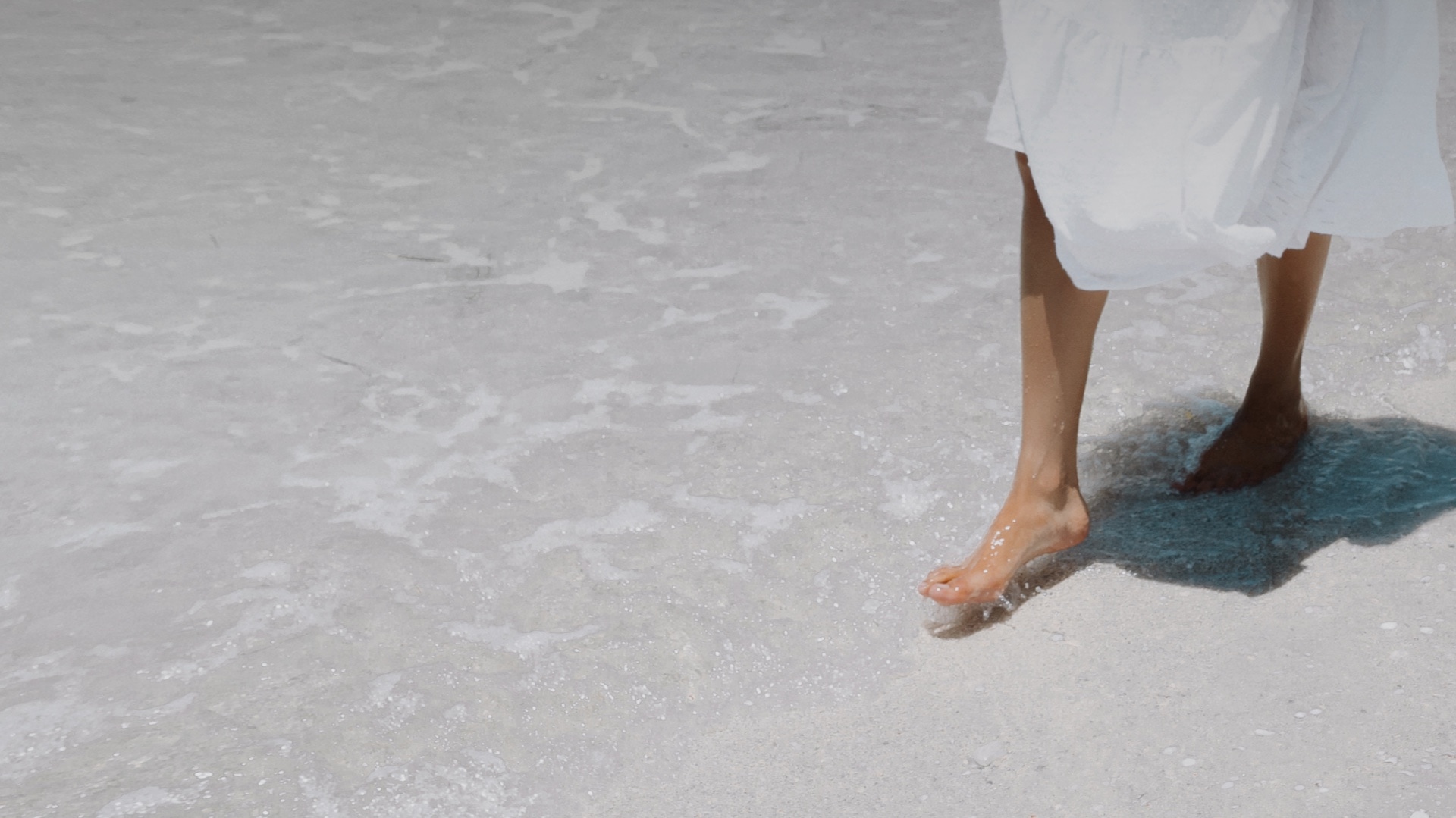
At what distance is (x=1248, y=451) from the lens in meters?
1.78

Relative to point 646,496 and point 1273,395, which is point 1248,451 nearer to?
point 1273,395

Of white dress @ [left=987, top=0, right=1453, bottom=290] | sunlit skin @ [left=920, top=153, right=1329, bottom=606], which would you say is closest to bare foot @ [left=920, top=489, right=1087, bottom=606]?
sunlit skin @ [left=920, top=153, right=1329, bottom=606]

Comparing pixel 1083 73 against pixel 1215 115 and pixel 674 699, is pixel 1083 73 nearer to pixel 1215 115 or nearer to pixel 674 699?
pixel 1215 115

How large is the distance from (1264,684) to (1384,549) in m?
0.34

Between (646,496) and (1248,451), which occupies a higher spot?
(1248,451)

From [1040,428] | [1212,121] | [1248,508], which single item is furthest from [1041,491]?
[1212,121]

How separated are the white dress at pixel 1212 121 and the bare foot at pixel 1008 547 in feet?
1.00

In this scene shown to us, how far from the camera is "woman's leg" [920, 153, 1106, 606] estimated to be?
4.80 ft

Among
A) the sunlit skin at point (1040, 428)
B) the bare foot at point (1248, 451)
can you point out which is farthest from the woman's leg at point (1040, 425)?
the bare foot at point (1248, 451)

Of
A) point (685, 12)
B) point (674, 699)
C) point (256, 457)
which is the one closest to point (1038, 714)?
point (674, 699)

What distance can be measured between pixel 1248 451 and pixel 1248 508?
108mm

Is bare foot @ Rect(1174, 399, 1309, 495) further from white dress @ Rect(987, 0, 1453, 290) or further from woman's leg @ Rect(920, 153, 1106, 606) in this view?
white dress @ Rect(987, 0, 1453, 290)

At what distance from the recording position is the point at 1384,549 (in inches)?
61.9

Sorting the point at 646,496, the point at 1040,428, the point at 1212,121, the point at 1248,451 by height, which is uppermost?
the point at 1212,121
